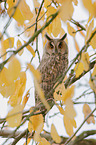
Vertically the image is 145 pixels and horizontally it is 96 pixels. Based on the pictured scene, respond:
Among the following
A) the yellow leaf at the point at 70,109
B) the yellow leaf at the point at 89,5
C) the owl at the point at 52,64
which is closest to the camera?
the yellow leaf at the point at 89,5

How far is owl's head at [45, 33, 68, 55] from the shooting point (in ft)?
7.65

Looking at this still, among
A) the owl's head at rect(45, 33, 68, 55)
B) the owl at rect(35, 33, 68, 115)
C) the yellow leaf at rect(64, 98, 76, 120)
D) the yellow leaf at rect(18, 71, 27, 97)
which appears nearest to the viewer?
the yellow leaf at rect(64, 98, 76, 120)

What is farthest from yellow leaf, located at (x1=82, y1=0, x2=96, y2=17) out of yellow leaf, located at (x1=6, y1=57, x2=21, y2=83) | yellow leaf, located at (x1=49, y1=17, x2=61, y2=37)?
yellow leaf, located at (x1=49, y1=17, x2=61, y2=37)

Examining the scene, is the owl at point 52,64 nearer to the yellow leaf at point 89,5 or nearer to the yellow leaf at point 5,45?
the yellow leaf at point 5,45

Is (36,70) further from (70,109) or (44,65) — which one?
(44,65)

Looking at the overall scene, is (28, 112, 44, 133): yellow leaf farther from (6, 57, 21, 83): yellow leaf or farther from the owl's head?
the owl's head

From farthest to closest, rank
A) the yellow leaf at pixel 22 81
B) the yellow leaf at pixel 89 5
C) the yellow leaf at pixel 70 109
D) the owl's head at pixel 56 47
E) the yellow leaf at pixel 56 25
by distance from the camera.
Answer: the owl's head at pixel 56 47 < the yellow leaf at pixel 56 25 < the yellow leaf at pixel 22 81 < the yellow leaf at pixel 70 109 < the yellow leaf at pixel 89 5

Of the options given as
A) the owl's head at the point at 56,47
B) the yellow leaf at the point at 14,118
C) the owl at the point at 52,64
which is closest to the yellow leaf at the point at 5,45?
the yellow leaf at the point at 14,118

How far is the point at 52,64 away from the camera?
2.23 metres

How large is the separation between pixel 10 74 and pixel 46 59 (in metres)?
1.75

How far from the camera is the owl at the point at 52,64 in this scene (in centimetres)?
216

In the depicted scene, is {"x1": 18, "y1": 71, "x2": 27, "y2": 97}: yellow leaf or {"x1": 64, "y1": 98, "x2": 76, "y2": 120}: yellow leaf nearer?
{"x1": 64, "y1": 98, "x2": 76, "y2": 120}: yellow leaf

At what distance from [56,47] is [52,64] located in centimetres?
22

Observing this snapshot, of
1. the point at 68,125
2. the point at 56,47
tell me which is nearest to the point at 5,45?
the point at 68,125
